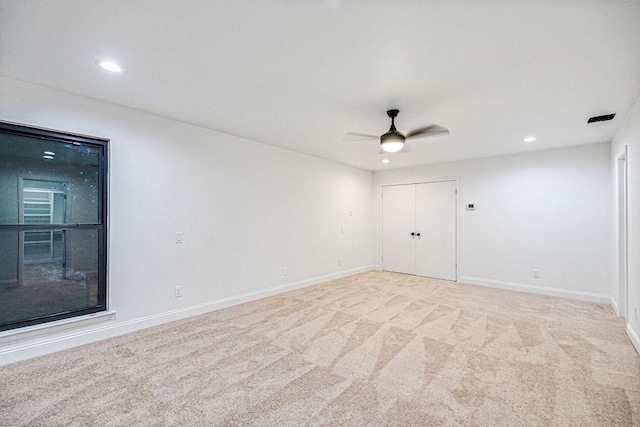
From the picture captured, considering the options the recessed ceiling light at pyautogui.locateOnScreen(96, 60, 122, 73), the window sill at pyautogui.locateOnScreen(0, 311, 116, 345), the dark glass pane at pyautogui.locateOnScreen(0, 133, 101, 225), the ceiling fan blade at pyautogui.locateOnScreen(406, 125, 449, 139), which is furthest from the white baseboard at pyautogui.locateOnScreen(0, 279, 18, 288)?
the ceiling fan blade at pyautogui.locateOnScreen(406, 125, 449, 139)

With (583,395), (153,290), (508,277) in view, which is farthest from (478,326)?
(153,290)

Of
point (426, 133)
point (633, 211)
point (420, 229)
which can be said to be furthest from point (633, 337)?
point (420, 229)

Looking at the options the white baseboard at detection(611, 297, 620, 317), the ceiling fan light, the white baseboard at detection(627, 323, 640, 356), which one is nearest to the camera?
the white baseboard at detection(627, 323, 640, 356)

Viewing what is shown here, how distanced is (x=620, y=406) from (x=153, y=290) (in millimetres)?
4223

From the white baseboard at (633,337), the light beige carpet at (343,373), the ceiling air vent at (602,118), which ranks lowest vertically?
the light beige carpet at (343,373)

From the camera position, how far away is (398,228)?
260 inches

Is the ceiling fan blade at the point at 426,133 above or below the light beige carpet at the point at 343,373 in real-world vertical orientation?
above

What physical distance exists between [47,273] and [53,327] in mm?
522

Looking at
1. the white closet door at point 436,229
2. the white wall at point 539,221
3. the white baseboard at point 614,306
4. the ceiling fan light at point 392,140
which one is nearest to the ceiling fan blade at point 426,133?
the ceiling fan light at point 392,140

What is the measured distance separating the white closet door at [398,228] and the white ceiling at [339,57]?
304cm

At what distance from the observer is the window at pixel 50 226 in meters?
2.58

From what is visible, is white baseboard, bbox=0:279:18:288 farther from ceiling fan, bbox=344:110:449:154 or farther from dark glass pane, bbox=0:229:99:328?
ceiling fan, bbox=344:110:449:154

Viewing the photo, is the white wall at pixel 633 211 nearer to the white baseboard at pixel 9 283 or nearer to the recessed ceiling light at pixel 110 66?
the recessed ceiling light at pixel 110 66

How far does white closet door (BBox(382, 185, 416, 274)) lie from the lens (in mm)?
6402
